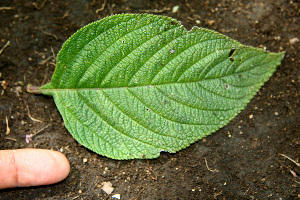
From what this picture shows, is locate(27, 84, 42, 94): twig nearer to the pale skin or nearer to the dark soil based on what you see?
the dark soil

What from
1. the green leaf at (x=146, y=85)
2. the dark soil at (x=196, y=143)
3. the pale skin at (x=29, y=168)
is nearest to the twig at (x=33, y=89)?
the dark soil at (x=196, y=143)

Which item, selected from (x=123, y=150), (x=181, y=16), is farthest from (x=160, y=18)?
(x=123, y=150)

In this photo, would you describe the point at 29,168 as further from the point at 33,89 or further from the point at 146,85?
the point at 146,85

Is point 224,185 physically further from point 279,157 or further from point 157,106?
point 157,106

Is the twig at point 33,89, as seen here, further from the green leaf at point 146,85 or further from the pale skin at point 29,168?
the pale skin at point 29,168

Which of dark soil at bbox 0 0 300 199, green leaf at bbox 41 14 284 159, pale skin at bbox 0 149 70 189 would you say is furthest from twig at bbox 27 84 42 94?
pale skin at bbox 0 149 70 189

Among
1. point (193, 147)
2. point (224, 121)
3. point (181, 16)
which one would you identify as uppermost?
point (181, 16)
